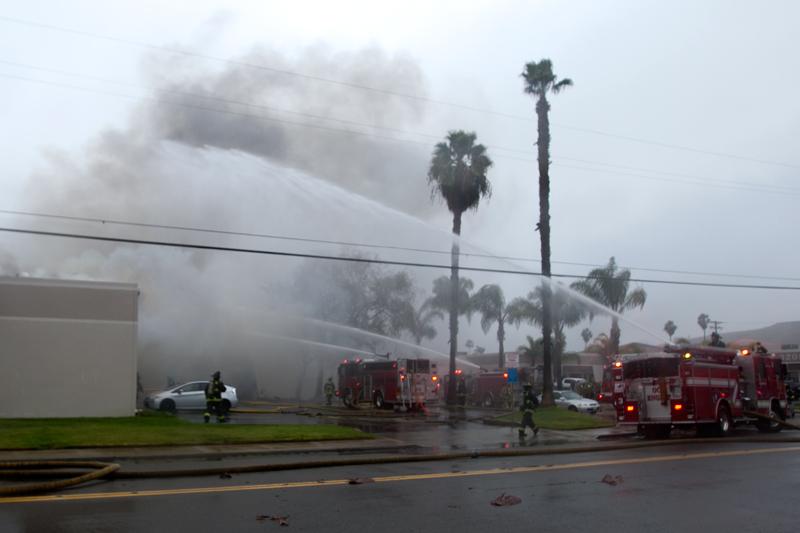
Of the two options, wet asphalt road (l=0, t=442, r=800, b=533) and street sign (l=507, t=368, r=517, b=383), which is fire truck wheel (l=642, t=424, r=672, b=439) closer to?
Answer: street sign (l=507, t=368, r=517, b=383)

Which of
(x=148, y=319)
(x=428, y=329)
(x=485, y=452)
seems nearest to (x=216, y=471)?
(x=485, y=452)

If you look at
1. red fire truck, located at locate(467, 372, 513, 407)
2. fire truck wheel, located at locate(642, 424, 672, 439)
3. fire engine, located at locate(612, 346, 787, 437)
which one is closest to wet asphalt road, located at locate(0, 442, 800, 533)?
fire engine, located at locate(612, 346, 787, 437)

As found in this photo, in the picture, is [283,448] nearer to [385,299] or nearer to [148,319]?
[148,319]

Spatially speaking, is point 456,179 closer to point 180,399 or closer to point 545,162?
point 545,162

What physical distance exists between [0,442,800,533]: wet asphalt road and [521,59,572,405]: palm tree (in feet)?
50.9

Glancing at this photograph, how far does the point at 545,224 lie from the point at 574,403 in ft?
31.3

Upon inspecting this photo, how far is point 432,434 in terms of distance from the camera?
19797 millimetres

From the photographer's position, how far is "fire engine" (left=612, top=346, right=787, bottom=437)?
1953 cm

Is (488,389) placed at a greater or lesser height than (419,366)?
lesser

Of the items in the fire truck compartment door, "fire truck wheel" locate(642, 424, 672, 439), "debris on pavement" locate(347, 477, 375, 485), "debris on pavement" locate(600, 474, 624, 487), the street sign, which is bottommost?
"fire truck wheel" locate(642, 424, 672, 439)

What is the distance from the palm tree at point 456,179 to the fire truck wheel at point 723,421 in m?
15.8

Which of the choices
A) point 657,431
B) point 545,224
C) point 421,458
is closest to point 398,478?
point 421,458

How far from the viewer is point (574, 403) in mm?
33281

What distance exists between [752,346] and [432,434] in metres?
12.5
